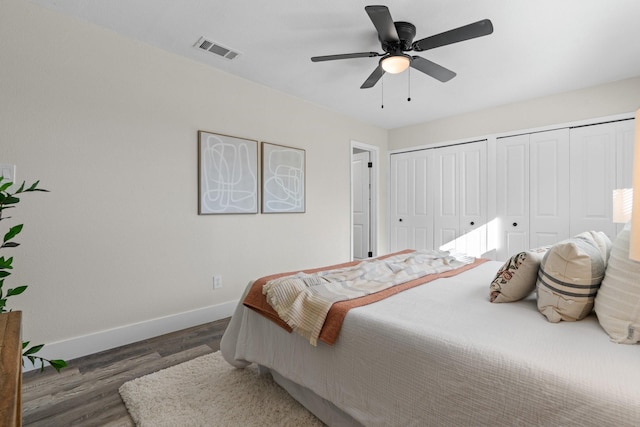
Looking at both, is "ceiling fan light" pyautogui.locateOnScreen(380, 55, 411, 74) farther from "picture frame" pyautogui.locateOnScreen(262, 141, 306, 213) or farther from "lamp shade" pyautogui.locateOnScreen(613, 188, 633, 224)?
"lamp shade" pyautogui.locateOnScreen(613, 188, 633, 224)

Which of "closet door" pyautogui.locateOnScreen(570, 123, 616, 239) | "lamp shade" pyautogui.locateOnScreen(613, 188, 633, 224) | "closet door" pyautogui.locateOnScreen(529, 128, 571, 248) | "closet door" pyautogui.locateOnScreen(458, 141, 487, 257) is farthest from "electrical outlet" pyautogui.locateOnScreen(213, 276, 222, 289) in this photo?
"closet door" pyautogui.locateOnScreen(570, 123, 616, 239)

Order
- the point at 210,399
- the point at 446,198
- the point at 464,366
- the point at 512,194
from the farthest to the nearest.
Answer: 1. the point at 446,198
2. the point at 512,194
3. the point at 210,399
4. the point at 464,366

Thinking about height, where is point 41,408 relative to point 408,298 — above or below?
below

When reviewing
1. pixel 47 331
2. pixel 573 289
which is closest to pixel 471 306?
pixel 573 289

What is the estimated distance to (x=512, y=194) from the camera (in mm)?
3754

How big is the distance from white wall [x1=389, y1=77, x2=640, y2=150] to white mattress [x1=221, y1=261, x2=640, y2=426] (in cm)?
293

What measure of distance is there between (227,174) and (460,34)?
2192mm

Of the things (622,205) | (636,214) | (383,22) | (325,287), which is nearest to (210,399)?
(325,287)

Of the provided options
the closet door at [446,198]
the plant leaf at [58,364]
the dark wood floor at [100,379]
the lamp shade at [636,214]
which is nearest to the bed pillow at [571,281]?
the lamp shade at [636,214]

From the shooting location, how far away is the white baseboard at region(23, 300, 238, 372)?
6.93 feet

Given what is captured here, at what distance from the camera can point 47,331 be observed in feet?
6.81

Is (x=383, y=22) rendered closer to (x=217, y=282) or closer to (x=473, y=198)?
(x=217, y=282)

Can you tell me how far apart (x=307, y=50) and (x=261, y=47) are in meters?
0.38

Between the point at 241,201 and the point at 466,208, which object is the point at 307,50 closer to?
the point at 241,201
